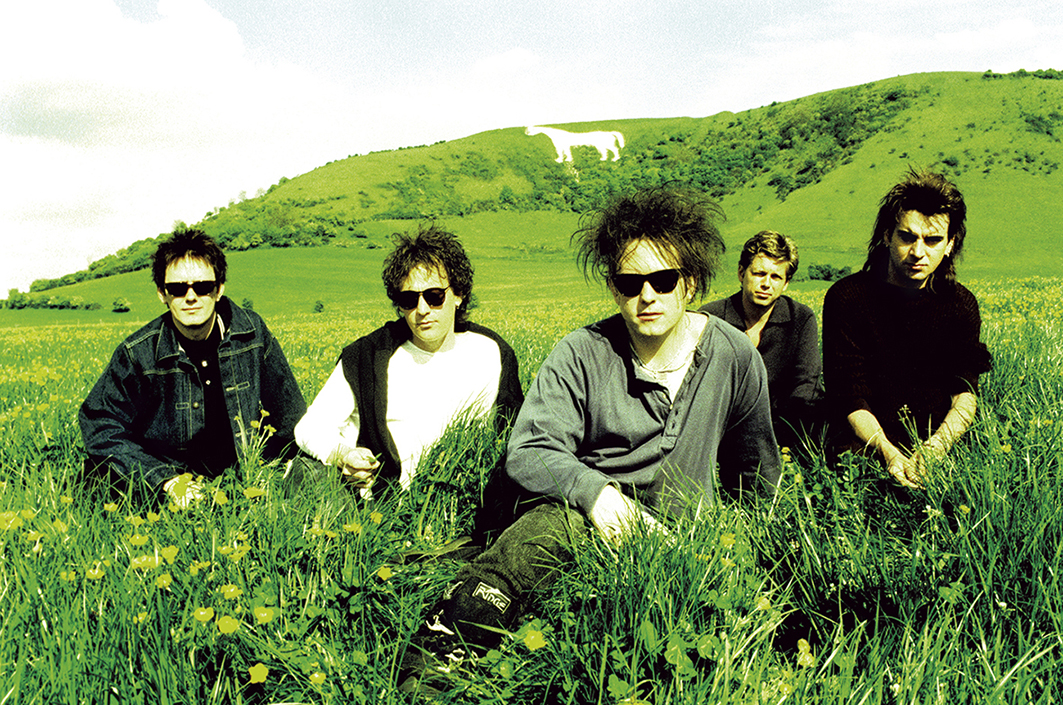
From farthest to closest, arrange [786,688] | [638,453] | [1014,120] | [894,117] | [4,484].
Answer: [894,117], [1014,120], [4,484], [638,453], [786,688]

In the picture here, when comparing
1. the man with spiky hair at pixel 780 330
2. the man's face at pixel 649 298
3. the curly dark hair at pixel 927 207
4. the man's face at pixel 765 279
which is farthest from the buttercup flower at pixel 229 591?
the man's face at pixel 765 279

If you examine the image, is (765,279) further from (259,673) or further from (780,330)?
(259,673)

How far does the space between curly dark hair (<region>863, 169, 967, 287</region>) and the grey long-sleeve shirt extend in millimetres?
1515

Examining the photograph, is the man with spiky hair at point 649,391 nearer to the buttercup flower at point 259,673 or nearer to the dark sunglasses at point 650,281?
the dark sunglasses at point 650,281

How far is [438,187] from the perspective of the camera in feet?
513

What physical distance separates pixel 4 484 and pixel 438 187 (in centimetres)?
15973

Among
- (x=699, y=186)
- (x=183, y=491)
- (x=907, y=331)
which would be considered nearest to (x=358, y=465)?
(x=183, y=491)

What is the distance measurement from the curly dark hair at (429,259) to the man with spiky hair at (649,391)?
45.1 inches

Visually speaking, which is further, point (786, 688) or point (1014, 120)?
point (1014, 120)

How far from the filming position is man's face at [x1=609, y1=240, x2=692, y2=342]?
10.2 ft

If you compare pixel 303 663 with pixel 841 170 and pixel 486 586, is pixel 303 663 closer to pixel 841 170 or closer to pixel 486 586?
pixel 486 586

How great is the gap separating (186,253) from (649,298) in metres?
3.01

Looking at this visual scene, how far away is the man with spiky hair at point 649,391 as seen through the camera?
3.09m

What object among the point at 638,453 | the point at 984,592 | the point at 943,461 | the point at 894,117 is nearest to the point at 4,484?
the point at 638,453
